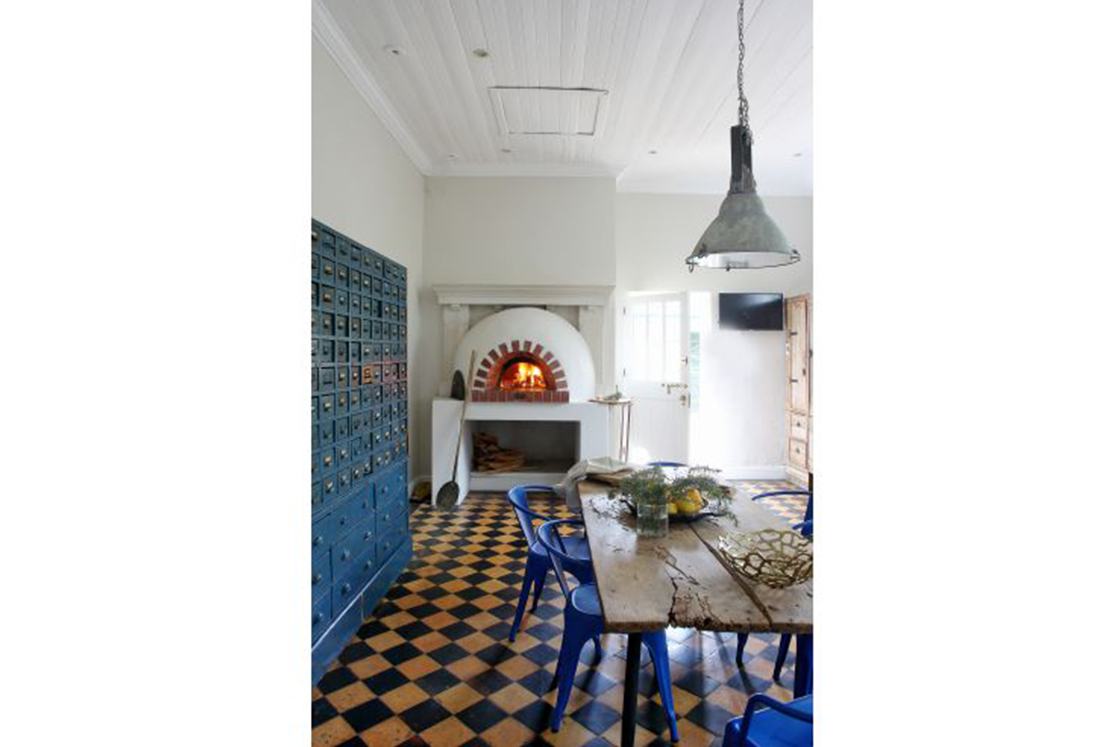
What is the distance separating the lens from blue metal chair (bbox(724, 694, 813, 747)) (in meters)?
1.46

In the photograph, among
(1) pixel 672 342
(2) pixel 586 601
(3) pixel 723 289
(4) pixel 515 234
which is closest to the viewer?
(2) pixel 586 601

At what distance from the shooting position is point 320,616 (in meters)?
2.61

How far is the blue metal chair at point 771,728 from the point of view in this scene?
1.46 metres

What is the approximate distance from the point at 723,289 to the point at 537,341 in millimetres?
2452

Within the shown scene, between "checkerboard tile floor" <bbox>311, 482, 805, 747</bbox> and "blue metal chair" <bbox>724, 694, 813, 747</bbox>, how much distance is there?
63cm

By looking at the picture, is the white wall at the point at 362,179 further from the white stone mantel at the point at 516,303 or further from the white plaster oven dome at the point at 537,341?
the white plaster oven dome at the point at 537,341

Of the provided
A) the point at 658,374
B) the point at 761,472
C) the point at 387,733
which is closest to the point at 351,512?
the point at 387,733

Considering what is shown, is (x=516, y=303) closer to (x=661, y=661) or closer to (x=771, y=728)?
(x=661, y=661)

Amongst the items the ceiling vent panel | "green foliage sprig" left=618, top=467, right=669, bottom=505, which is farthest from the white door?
"green foliage sprig" left=618, top=467, right=669, bottom=505
